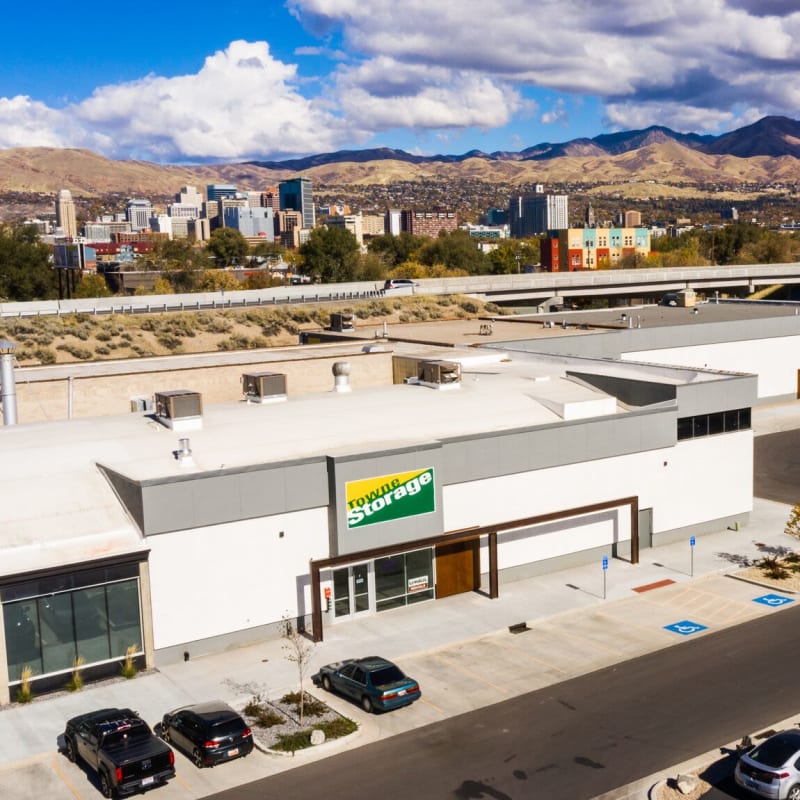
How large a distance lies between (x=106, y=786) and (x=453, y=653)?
10.8 m

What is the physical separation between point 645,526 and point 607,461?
342 cm

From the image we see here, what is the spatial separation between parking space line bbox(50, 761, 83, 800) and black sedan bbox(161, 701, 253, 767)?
242cm

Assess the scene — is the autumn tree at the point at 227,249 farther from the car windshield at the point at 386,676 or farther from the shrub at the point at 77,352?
the car windshield at the point at 386,676

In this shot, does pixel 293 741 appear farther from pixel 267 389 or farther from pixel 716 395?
pixel 716 395

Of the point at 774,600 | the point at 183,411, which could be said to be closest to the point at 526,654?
the point at 774,600

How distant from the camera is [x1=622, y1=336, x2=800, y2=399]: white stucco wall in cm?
6450

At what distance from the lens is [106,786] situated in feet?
69.1

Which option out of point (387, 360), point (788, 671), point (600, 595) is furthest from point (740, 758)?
point (387, 360)

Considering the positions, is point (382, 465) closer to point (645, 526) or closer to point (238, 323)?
point (645, 526)

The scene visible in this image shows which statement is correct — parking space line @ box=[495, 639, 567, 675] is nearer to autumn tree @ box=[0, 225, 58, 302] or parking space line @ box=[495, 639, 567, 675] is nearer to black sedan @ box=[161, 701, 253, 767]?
black sedan @ box=[161, 701, 253, 767]

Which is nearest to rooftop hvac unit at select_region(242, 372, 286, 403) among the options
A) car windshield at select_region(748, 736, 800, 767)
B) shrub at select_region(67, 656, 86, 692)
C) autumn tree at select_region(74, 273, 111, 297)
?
shrub at select_region(67, 656, 86, 692)

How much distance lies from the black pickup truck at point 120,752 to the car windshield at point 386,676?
5446 millimetres

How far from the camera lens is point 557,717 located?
2411 centimetres

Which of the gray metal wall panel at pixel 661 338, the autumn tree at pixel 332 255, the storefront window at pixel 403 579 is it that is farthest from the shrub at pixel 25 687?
the autumn tree at pixel 332 255
